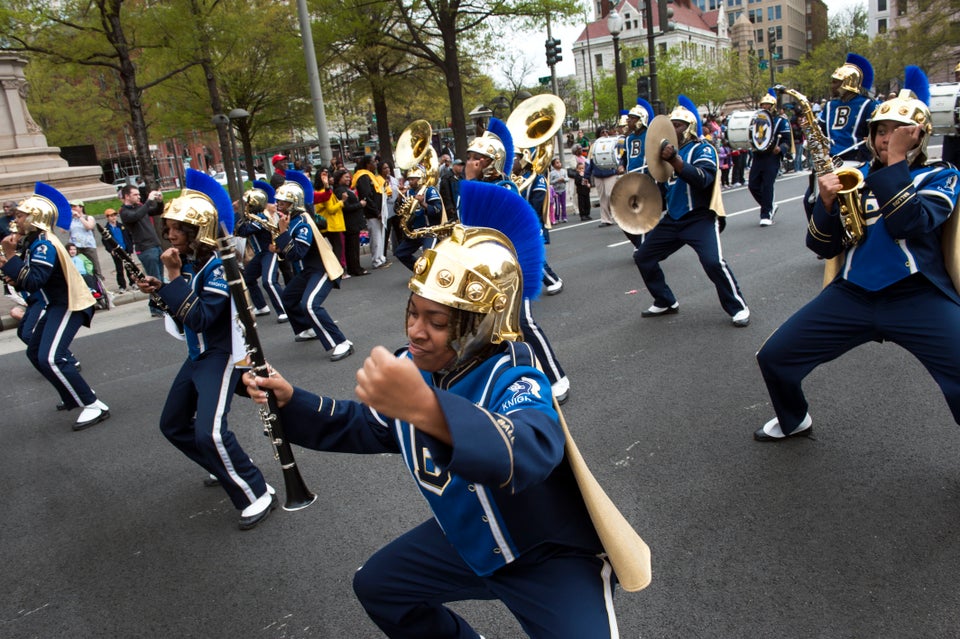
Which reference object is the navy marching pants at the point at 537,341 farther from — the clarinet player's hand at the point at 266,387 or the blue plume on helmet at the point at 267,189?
the blue plume on helmet at the point at 267,189

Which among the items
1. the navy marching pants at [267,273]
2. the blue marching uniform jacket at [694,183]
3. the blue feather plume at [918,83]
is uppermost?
the blue feather plume at [918,83]

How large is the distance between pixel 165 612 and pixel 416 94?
83.7 ft

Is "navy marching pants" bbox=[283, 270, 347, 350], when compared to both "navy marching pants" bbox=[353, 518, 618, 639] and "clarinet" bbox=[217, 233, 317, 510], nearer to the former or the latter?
"clarinet" bbox=[217, 233, 317, 510]

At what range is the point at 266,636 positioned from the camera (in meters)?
3.18

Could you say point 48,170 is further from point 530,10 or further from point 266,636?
point 266,636

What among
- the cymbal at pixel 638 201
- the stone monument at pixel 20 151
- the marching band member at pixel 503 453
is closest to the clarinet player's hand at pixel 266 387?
the marching band member at pixel 503 453

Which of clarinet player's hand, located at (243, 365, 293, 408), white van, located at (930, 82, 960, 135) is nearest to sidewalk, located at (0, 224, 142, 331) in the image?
clarinet player's hand, located at (243, 365, 293, 408)

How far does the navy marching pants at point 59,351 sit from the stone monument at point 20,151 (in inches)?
579

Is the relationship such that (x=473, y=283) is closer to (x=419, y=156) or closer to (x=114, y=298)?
(x=419, y=156)

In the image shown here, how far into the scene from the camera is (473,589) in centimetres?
234

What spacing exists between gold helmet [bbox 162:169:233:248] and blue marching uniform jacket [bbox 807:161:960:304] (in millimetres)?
3356

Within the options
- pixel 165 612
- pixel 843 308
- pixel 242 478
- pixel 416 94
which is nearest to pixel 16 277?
pixel 242 478

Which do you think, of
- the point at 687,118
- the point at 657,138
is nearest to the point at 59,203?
the point at 657,138

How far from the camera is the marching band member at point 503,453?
1953 millimetres
